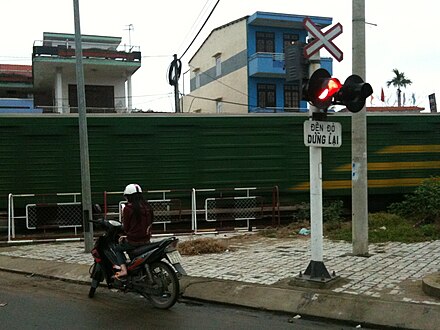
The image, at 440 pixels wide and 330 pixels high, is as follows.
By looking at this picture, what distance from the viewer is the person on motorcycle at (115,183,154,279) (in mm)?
6344

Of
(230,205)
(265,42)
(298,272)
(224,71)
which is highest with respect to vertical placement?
(265,42)

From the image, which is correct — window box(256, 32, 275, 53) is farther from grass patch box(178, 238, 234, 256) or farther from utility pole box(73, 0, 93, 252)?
grass patch box(178, 238, 234, 256)

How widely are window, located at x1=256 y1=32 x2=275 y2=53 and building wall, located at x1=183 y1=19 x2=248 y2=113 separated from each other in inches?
35.0

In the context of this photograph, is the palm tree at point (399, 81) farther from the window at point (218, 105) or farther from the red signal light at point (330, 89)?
the red signal light at point (330, 89)

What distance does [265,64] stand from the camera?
27.6 metres

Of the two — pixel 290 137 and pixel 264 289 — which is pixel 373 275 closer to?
pixel 264 289

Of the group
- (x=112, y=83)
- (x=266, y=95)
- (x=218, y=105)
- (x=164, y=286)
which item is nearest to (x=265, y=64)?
(x=266, y=95)

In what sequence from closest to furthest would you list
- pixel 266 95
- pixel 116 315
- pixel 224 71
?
1. pixel 116 315
2. pixel 266 95
3. pixel 224 71

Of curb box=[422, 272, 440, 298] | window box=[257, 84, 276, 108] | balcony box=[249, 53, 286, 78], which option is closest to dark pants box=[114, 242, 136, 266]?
curb box=[422, 272, 440, 298]

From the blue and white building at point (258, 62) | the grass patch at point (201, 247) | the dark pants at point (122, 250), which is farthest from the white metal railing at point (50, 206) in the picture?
the blue and white building at point (258, 62)

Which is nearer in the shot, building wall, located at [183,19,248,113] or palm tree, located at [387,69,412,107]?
building wall, located at [183,19,248,113]

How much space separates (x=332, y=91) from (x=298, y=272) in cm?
285

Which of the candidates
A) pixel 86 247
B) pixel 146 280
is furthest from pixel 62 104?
pixel 146 280

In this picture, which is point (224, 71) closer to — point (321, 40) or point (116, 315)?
point (321, 40)
